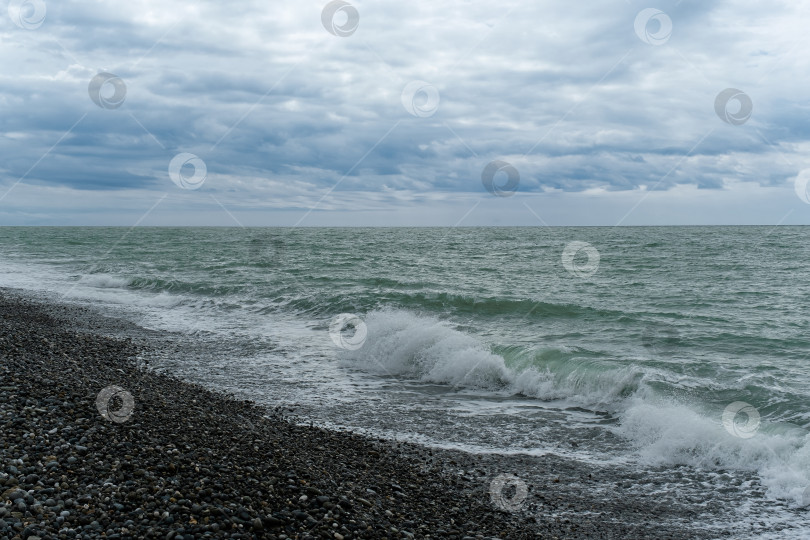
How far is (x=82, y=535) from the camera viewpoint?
443 centimetres

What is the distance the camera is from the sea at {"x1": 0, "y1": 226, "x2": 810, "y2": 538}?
804 centimetres

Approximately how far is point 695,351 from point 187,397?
1136 cm

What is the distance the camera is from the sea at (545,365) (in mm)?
8039
